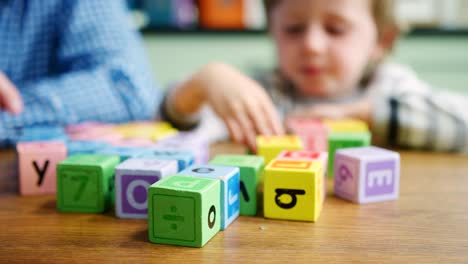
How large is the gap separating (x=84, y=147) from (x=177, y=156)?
0.55 ft

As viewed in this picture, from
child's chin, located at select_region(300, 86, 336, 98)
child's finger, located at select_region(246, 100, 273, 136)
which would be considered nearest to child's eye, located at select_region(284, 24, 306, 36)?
child's chin, located at select_region(300, 86, 336, 98)

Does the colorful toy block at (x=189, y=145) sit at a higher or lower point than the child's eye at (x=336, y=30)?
lower

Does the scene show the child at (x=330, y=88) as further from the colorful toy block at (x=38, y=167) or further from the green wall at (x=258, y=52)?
the green wall at (x=258, y=52)

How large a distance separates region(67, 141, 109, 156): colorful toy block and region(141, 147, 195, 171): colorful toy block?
9 cm

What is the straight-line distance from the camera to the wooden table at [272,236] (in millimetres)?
514

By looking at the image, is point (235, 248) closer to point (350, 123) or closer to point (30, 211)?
point (30, 211)

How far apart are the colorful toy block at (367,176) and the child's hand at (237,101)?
23 centimetres

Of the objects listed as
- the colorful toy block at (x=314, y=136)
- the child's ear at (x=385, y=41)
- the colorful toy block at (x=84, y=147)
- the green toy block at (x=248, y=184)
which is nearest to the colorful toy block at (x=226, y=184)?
the green toy block at (x=248, y=184)

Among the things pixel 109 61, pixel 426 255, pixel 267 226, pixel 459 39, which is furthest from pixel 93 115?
pixel 459 39

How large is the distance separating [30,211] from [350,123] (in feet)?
1.94

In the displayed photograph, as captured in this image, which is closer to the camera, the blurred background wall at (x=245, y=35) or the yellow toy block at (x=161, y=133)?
the yellow toy block at (x=161, y=133)

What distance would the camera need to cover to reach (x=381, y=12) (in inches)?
57.2

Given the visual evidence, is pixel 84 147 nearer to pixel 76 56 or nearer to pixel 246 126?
pixel 246 126

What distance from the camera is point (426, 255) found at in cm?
52
